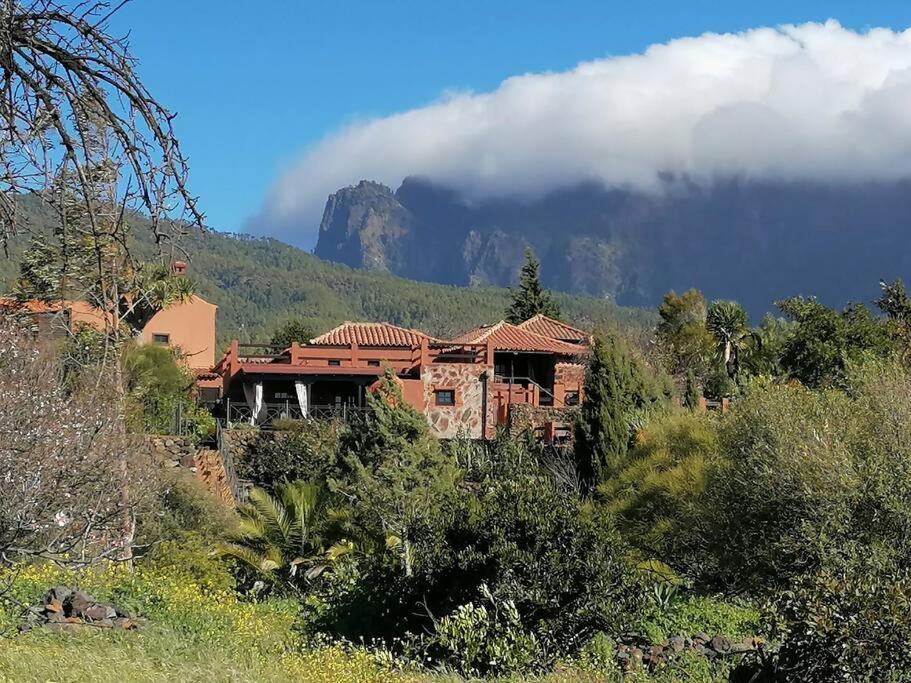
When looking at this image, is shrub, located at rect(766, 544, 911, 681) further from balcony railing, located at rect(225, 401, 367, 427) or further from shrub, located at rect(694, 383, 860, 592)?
balcony railing, located at rect(225, 401, 367, 427)

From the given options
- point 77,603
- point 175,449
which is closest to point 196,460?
point 175,449

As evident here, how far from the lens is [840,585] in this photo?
28.8 ft

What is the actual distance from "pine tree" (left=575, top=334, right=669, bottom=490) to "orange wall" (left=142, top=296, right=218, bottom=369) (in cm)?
2378

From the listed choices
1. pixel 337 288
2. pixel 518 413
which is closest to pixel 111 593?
pixel 518 413

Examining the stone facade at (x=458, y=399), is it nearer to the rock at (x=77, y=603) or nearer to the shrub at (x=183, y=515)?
the shrub at (x=183, y=515)

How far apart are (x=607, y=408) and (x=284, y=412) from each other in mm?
12354

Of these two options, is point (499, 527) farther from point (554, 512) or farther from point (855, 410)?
point (855, 410)

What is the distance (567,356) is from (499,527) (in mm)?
29323

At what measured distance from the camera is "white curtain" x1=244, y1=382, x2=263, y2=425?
3488 cm

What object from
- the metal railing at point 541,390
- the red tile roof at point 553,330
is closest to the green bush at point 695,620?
the metal railing at point 541,390

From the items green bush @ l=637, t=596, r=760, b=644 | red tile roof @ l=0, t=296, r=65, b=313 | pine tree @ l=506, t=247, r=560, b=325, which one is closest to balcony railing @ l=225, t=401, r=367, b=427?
red tile roof @ l=0, t=296, r=65, b=313

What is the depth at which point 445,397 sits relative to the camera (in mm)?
35250

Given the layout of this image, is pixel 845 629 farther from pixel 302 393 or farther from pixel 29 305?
pixel 302 393

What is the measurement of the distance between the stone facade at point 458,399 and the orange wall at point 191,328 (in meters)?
15.3
